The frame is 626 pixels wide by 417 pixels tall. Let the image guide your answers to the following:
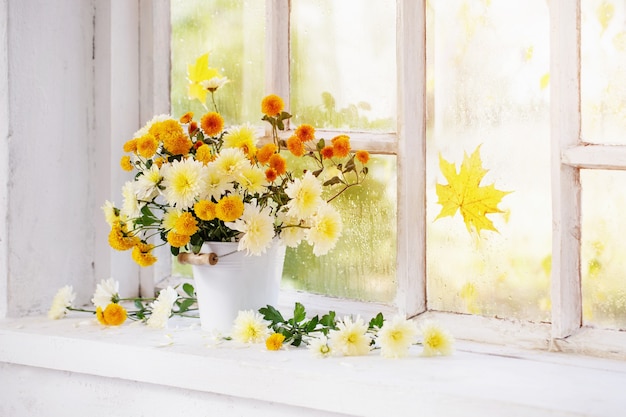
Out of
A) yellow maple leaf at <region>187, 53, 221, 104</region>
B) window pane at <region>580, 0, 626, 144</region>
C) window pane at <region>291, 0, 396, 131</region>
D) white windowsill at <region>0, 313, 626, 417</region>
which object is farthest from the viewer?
yellow maple leaf at <region>187, 53, 221, 104</region>

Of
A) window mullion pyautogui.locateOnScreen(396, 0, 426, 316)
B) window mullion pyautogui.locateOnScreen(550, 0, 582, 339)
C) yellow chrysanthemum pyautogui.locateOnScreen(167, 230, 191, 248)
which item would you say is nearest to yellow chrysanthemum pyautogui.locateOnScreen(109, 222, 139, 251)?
yellow chrysanthemum pyautogui.locateOnScreen(167, 230, 191, 248)

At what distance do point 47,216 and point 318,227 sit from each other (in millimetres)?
610

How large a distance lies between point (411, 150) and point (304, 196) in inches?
8.5

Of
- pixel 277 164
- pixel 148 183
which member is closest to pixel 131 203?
pixel 148 183

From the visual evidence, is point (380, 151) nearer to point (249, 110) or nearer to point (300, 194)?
point (300, 194)

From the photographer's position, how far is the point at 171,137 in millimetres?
1475

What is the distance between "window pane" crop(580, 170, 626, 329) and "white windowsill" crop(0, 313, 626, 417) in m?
0.08

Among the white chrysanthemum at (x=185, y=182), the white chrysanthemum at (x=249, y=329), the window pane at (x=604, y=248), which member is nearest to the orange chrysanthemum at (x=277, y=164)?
the white chrysanthemum at (x=185, y=182)

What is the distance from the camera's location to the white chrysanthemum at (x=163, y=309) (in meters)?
1.57

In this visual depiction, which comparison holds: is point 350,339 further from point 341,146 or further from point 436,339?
point 341,146

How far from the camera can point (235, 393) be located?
1334 mm

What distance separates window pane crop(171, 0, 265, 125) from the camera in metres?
1.71

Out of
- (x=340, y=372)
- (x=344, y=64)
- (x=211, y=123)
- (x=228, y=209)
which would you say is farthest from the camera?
(x=344, y=64)

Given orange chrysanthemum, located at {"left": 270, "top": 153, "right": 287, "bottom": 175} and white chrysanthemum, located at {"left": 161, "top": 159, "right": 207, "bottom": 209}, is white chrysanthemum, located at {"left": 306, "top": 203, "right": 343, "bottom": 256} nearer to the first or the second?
orange chrysanthemum, located at {"left": 270, "top": 153, "right": 287, "bottom": 175}
